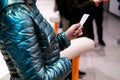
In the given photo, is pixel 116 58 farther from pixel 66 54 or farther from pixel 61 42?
pixel 61 42

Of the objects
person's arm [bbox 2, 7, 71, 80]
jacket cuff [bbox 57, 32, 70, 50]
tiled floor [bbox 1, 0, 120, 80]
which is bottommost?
tiled floor [bbox 1, 0, 120, 80]

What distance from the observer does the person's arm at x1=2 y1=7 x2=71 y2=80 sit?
92cm

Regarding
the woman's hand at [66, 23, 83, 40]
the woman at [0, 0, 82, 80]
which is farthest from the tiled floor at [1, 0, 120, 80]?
the woman at [0, 0, 82, 80]

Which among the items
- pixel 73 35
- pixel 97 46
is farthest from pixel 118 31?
pixel 73 35

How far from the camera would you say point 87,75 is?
3.12 metres

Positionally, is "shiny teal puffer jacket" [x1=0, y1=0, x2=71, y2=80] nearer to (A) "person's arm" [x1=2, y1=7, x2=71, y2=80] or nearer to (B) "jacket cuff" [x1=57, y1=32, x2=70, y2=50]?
(A) "person's arm" [x1=2, y1=7, x2=71, y2=80]

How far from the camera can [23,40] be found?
0.92m

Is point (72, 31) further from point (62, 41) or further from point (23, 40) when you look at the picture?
point (23, 40)

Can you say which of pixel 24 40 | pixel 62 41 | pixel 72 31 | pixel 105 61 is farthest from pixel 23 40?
pixel 105 61

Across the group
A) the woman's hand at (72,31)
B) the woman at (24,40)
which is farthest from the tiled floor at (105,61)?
the woman at (24,40)

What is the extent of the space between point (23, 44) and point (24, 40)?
0.05 ft

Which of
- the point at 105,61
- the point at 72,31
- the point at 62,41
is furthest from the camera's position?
the point at 105,61

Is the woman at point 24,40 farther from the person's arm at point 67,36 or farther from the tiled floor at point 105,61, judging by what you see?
the tiled floor at point 105,61

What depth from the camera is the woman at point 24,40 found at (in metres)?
0.92
